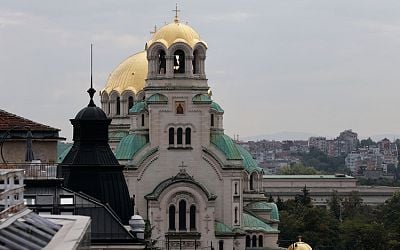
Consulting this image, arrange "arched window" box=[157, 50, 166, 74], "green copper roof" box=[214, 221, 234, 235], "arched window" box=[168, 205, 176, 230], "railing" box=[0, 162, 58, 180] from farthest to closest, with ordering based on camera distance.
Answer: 1. "arched window" box=[157, 50, 166, 74]
2. "green copper roof" box=[214, 221, 234, 235]
3. "arched window" box=[168, 205, 176, 230]
4. "railing" box=[0, 162, 58, 180]

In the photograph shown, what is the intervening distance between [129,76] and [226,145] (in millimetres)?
14207

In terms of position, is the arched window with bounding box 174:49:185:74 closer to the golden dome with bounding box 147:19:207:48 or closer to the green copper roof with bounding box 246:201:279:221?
the golden dome with bounding box 147:19:207:48

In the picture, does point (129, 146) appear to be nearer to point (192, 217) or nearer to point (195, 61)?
point (192, 217)

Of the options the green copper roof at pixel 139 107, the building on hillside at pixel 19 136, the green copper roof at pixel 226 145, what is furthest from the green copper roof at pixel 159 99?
the building on hillside at pixel 19 136

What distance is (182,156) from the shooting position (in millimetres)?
89938

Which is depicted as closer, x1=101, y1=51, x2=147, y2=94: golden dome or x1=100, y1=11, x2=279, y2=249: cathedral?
x1=100, y1=11, x2=279, y2=249: cathedral

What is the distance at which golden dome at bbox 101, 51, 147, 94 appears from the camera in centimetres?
10262

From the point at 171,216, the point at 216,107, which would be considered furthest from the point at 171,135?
the point at 216,107

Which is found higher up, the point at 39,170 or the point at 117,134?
the point at 117,134

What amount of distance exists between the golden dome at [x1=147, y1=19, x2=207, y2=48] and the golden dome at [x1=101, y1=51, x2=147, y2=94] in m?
10.6

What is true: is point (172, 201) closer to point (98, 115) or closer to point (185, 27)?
point (185, 27)

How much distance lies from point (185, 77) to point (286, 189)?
108 m

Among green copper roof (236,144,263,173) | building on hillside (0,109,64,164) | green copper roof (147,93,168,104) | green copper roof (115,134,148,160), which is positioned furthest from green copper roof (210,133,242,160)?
building on hillside (0,109,64,164)

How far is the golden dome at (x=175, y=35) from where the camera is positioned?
3541 inches
